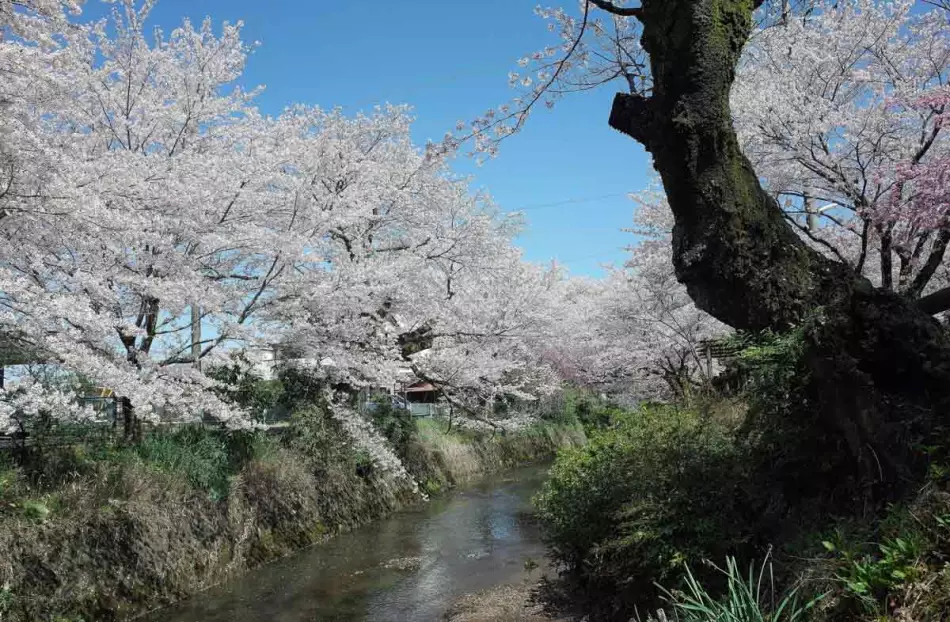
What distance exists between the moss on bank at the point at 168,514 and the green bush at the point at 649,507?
442cm

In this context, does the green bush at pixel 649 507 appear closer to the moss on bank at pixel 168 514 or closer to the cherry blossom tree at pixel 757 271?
the cherry blossom tree at pixel 757 271

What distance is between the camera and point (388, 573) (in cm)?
837

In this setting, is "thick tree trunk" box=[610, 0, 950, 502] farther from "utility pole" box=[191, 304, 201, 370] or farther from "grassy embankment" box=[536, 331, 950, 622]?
"utility pole" box=[191, 304, 201, 370]

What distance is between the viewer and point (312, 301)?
372 inches

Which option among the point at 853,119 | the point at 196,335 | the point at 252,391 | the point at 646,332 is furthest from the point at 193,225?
the point at 646,332

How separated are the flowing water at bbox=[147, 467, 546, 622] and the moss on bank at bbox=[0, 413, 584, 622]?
0.35m

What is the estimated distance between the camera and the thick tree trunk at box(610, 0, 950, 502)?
12.9ft

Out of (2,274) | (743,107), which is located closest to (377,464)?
(2,274)

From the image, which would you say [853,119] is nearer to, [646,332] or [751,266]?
[751,266]

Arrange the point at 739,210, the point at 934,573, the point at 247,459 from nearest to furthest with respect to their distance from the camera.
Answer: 1. the point at 934,573
2. the point at 739,210
3. the point at 247,459

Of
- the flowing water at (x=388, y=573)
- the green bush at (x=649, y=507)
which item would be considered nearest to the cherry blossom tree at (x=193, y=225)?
the flowing water at (x=388, y=573)

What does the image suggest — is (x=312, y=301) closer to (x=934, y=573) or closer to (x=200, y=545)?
(x=200, y=545)

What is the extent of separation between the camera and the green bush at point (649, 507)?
15.0ft

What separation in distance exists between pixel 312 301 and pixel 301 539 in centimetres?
363
